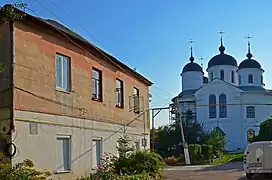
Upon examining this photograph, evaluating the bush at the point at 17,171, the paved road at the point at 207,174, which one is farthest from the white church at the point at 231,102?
the bush at the point at 17,171

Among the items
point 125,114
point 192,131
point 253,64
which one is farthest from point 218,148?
point 253,64

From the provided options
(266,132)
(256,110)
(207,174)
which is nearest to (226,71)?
(256,110)

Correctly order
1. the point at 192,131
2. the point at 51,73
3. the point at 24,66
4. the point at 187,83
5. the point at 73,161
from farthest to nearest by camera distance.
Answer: the point at 187,83
the point at 192,131
the point at 73,161
the point at 51,73
the point at 24,66

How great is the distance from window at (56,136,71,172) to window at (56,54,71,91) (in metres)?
2.19

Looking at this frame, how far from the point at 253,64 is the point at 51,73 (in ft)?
230

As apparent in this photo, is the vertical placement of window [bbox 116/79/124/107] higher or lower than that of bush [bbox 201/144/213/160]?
higher

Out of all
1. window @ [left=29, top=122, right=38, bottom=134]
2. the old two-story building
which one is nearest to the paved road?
the old two-story building

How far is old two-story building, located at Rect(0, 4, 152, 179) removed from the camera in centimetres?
1689

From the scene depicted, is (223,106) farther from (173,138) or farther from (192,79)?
(173,138)

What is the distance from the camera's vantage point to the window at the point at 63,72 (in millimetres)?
20164

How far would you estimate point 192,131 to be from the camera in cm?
6128

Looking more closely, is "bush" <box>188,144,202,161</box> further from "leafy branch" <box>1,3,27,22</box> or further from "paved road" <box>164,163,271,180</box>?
"leafy branch" <box>1,3,27,22</box>

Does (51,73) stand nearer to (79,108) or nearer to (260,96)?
(79,108)

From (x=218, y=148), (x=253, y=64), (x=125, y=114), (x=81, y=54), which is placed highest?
(x=253, y=64)
